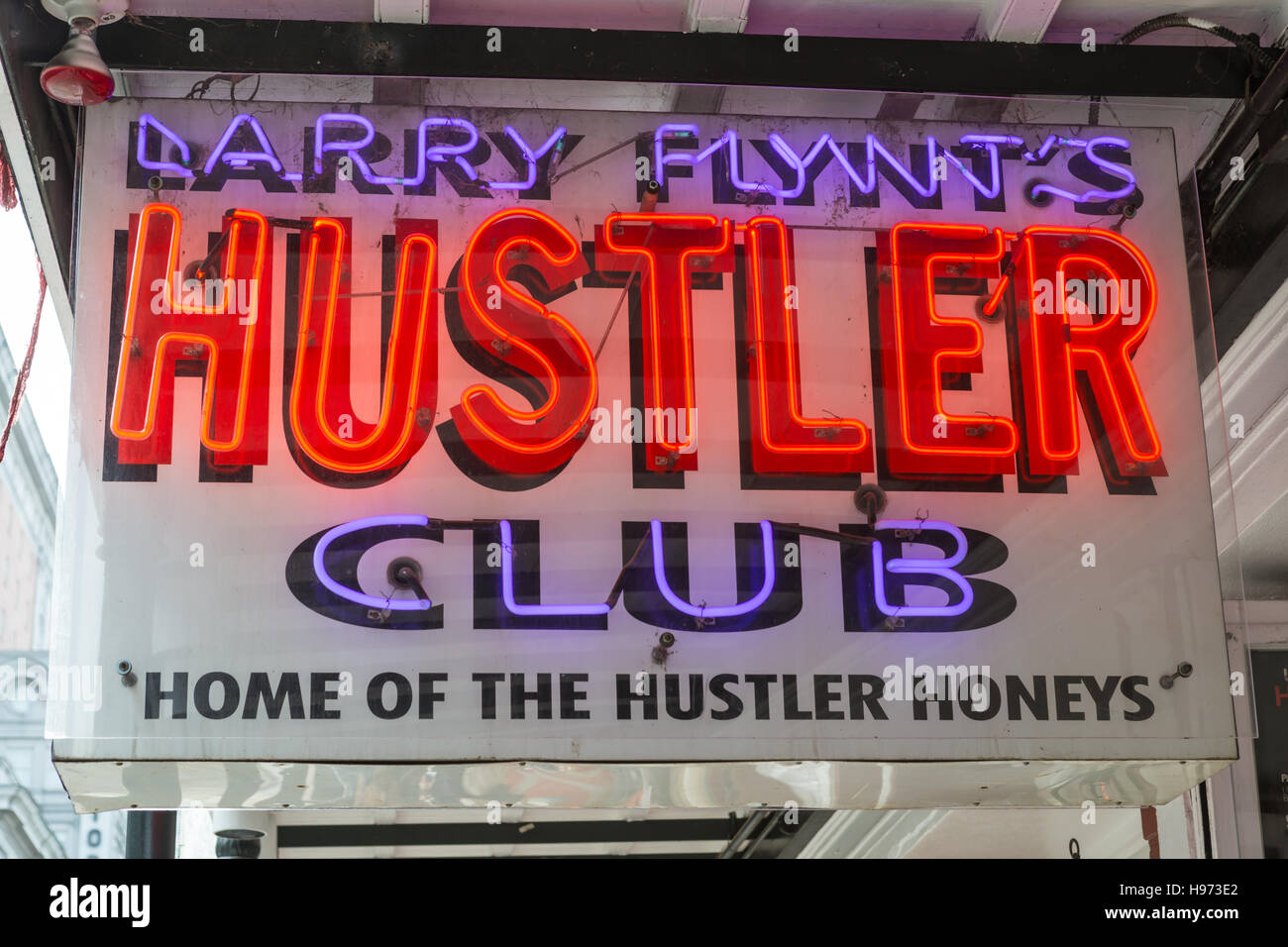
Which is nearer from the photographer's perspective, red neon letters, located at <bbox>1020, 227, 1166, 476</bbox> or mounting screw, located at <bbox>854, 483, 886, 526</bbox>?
mounting screw, located at <bbox>854, 483, 886, 526</bbox>

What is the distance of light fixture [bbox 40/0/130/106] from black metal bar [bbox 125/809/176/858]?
399 cm

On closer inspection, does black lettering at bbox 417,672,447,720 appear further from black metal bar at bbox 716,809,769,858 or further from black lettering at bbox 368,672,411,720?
black metal bar at bbox 716,809,769,858

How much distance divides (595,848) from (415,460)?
5693 millimetres

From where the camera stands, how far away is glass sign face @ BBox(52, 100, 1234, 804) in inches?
169

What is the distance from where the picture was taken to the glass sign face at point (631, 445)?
4.28m

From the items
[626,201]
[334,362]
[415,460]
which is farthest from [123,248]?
[626,201]

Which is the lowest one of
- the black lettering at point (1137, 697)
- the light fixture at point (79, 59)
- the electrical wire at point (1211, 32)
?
the black lettering at point (1137, 697)

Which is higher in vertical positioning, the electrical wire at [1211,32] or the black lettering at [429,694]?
the electrical wire at [1211,32]

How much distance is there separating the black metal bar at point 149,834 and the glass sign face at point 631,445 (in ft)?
11.0

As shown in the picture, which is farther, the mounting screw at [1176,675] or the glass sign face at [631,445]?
the mounting screw at [1176,675]

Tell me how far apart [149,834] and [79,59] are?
4387 millimetres

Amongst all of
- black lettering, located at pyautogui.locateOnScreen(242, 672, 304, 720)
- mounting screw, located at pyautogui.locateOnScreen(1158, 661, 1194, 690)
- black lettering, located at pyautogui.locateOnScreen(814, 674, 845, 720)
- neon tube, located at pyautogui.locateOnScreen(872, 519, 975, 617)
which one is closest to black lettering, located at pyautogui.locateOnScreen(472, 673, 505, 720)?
black lettering, located at pyautogui.locateOnScreen(242, 672, 304, 720)

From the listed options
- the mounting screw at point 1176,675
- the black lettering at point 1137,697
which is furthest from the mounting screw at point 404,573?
the mounting screw at point 1176,675

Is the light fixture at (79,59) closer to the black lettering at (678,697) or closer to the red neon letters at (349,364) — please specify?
the red neon letters at (349,364)
